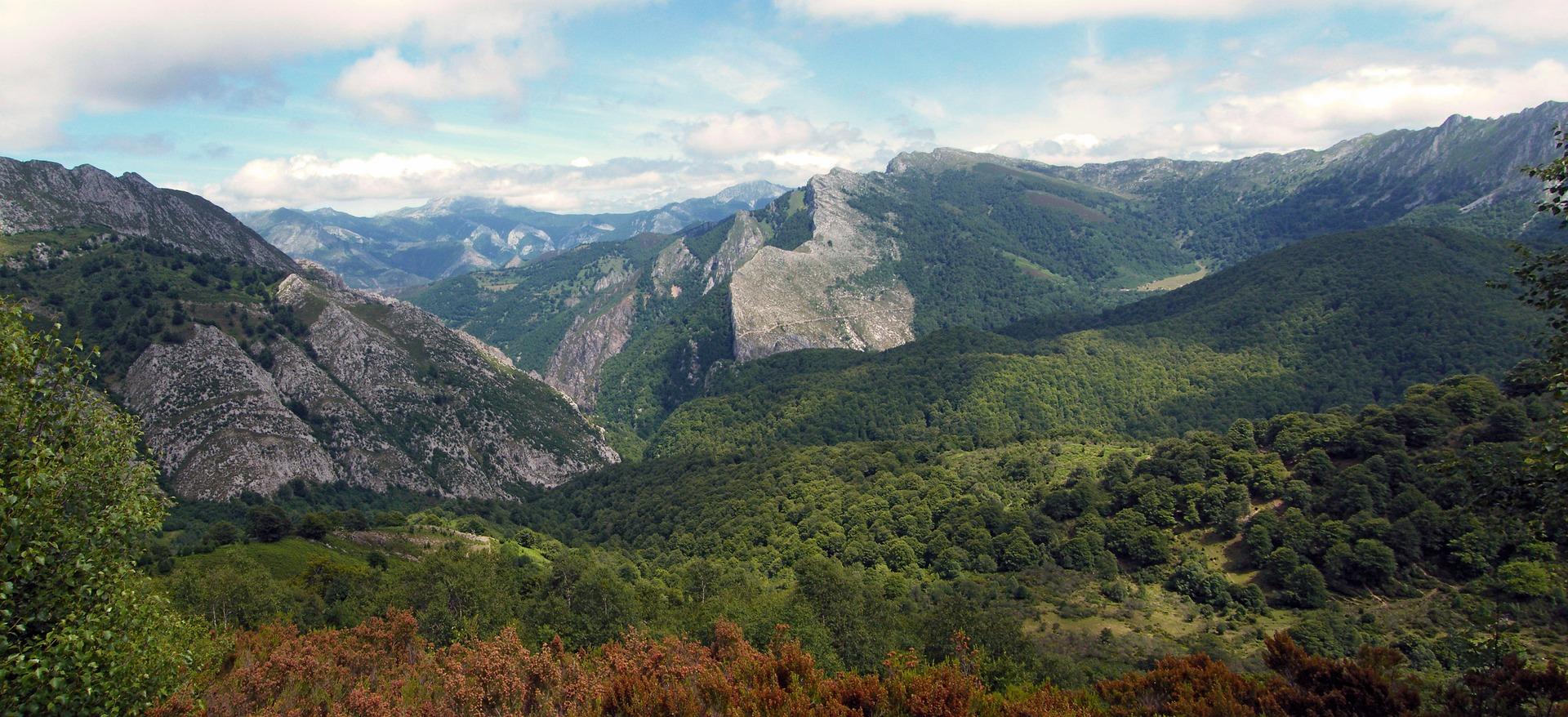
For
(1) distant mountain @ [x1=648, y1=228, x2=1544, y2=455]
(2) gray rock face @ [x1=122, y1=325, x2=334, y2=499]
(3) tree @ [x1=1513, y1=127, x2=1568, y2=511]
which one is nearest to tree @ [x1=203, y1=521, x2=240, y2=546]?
(2) gray rock face @ [x1=122, y1=325, x2=334, y2=499]

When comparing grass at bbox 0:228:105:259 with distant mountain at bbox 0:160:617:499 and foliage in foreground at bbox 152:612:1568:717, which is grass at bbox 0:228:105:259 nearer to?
distant mountain at bbox 0:160:617:499

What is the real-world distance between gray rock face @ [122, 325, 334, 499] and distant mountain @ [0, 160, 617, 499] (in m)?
0.23

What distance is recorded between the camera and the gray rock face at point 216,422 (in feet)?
363

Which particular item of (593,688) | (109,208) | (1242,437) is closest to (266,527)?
(593,688)

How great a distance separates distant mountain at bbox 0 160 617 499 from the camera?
382ft

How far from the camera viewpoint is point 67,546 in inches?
496

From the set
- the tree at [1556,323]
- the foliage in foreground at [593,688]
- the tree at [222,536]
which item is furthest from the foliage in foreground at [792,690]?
the tree at [222,536]

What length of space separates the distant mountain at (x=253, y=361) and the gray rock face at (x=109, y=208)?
441 mm

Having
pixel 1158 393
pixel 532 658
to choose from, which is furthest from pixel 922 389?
pixel 532 658

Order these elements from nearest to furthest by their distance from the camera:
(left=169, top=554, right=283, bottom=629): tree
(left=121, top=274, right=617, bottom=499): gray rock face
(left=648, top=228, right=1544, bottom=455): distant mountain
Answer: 1. (left=169, top=554, right=283, bottom=629): tree
2. (left=121, top=274, right=617, bottom=499): gray rock face
3. (left=648, top=228, right=1544, bottom=455): distant mountain

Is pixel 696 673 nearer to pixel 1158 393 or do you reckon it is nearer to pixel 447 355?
pixel 447 355

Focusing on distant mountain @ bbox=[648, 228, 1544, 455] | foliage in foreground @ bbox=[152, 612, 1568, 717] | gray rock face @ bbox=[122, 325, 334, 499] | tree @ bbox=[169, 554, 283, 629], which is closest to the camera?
foliage in foreground @ bbox=[152, 612, 1568, 717]

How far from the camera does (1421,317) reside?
168875 mm

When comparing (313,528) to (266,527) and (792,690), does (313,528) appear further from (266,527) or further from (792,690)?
(792,690)
